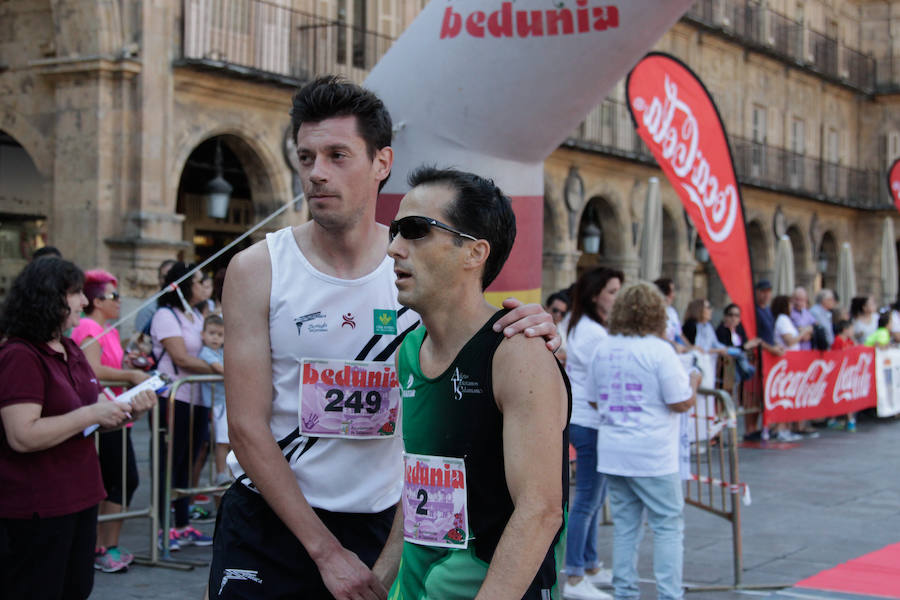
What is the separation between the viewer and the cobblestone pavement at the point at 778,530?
6.34m

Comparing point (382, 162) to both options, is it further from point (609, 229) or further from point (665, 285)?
point (609, 229)

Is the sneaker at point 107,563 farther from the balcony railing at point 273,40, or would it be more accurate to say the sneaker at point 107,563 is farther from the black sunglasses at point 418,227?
the balcony railing at point 273,40

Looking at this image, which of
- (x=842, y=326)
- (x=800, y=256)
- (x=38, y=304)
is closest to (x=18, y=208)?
(x=842, y=326)

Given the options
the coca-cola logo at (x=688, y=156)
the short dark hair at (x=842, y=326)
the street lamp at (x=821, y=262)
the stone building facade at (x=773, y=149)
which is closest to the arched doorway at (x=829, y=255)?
the stone building facade at (x=773, y=149)

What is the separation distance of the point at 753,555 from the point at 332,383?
5.06 m

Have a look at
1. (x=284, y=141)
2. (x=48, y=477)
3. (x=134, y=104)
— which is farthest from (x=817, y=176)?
(x=48, y=477)

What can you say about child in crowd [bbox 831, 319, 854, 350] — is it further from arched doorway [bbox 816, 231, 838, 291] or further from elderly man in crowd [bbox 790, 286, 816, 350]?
arched doorway [bbox 816, 231, 838, 291]

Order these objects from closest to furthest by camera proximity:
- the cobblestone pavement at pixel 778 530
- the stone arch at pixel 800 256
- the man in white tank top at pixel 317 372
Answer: the man in white tank top at pixel 317 372 < the cobblestone pavement at pixel 778 530 < the stone arch at pixel 800 256

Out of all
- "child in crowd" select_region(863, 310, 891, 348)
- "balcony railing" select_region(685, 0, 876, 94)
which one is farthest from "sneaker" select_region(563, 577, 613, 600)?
"balcony railing" select_region(685, 0, 876, 94)

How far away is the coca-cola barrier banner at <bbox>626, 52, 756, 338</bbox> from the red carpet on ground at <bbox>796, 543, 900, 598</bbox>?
10.7 ft

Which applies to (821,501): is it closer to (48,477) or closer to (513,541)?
(48,477)

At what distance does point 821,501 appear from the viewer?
913 cm

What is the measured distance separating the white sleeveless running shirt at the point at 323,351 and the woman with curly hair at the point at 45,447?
158 centimetres

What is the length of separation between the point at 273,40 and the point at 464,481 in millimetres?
15434
